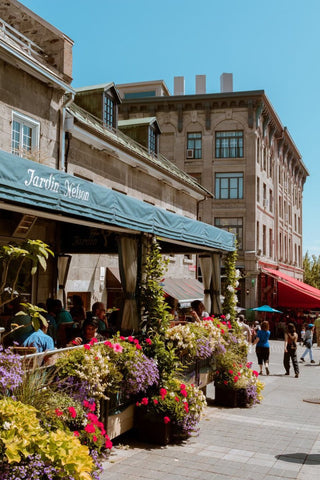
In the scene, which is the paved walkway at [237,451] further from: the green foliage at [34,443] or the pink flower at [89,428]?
the green foliage at [34,443]

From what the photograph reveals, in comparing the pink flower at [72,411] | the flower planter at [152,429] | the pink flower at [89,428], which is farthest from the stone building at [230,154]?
the pink flower at [72,411]

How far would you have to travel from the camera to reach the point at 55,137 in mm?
14828

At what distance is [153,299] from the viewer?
848 centimetres

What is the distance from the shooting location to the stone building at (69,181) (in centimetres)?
661

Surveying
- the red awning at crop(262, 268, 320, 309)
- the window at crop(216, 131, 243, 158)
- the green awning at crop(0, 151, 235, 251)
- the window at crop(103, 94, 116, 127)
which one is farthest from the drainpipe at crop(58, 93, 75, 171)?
the red awning at crop(262, 268, 320, 309)

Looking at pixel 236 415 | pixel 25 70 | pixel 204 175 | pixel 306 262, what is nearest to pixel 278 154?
pixel 204 175

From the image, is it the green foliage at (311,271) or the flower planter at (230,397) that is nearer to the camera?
the flower planter at (230,397)

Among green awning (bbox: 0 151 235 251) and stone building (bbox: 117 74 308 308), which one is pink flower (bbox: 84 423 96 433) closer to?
green awning (bbox: 0 151 235 251)

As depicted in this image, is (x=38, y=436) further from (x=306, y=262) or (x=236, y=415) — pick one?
(x=306, y=262)

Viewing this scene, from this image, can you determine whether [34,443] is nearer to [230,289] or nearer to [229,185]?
[230,289]

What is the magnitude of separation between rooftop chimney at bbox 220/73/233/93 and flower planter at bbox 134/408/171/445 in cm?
3500

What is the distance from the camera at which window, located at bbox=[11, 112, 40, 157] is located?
Result: 13367mm

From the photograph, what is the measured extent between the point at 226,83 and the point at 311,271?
30222 mm

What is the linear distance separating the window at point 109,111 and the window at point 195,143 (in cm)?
1650
